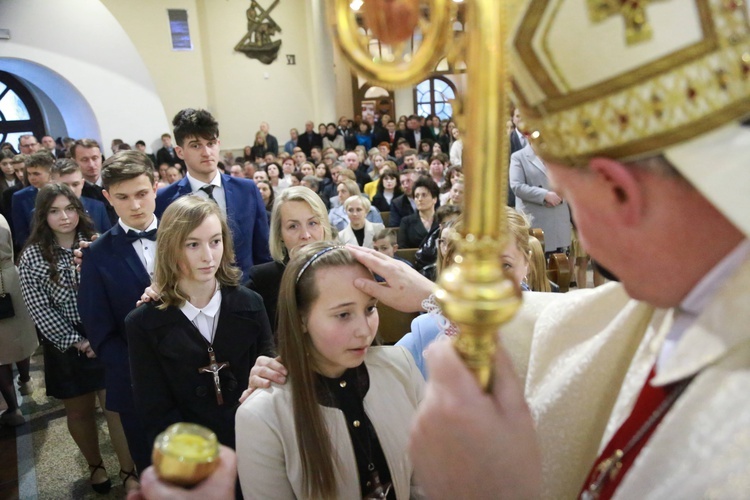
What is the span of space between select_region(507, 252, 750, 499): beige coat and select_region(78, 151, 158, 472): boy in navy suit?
224 cm

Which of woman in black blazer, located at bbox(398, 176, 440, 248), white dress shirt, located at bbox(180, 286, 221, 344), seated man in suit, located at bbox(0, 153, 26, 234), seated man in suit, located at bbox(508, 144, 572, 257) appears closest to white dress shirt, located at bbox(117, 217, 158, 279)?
white dress shirt, located at bbox(180, 286, 221, 344)

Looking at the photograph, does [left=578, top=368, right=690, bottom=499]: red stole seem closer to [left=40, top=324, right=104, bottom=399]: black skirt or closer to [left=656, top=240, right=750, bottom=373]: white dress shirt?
[left=656, top=240, right=750, bottom=373]: white dress shirt

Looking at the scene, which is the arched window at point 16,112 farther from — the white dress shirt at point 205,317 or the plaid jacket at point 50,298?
the white dress shirt at point 205,317

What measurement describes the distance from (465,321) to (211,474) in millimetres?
362

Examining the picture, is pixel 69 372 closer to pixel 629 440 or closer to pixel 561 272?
pixel 561 272

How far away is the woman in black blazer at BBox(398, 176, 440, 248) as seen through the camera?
Result: 546 cm

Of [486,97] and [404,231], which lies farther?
[404,231]

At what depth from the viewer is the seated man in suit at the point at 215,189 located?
351 cm

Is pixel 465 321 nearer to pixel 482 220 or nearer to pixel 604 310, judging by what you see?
pixel 482 220

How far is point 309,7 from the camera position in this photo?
1496 cm

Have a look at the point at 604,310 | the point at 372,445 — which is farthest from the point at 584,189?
the point at 372,445

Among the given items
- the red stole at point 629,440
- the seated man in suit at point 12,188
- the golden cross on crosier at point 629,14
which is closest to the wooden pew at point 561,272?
the red stole at point 629,440

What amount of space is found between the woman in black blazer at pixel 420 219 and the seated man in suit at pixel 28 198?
3.27m

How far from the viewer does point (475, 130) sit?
1.66 ft
